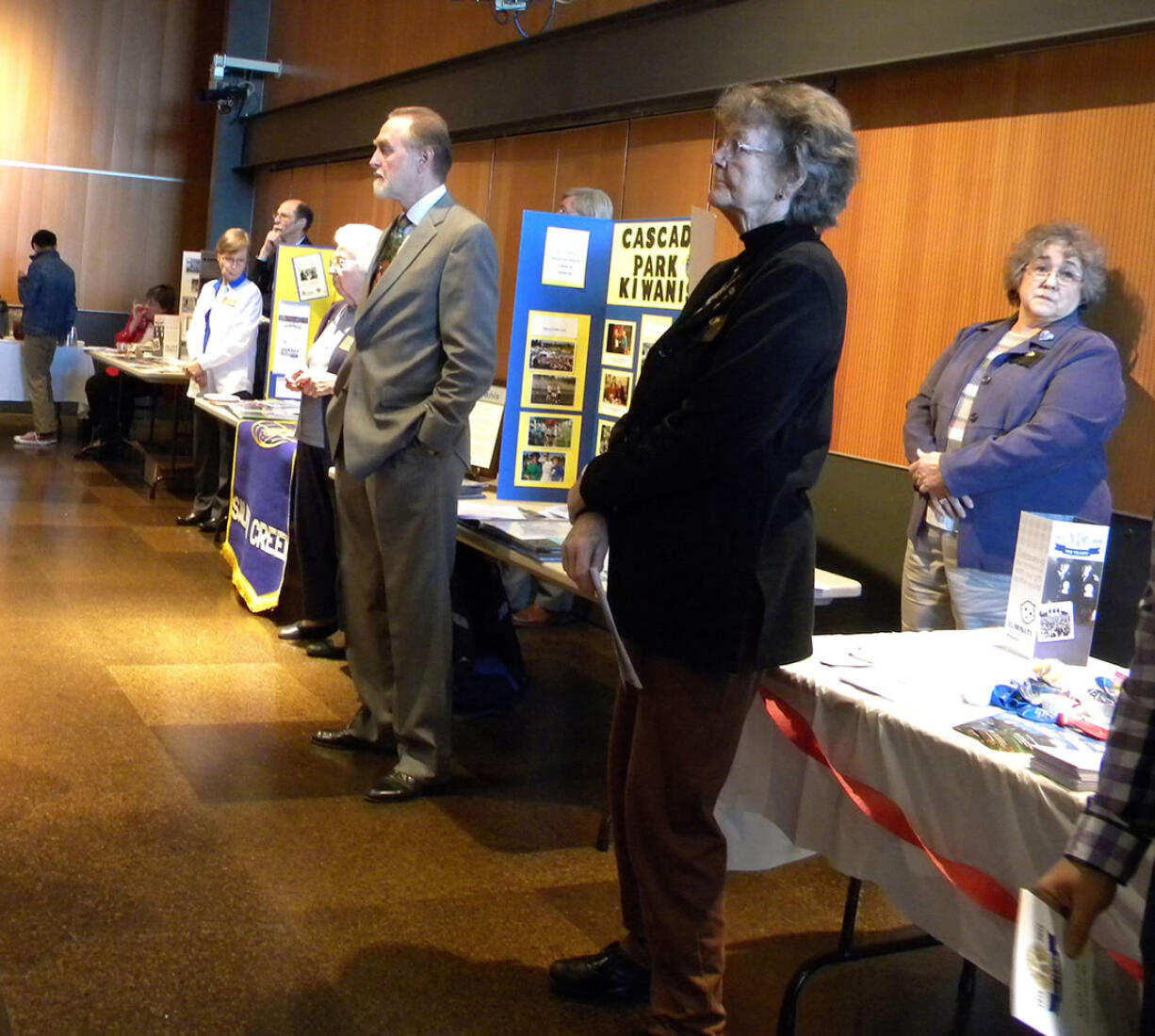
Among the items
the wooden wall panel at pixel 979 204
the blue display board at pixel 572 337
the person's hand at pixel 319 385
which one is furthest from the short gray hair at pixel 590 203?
the person's hand at pixel 319 385

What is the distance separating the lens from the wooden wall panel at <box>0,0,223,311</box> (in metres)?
11.9

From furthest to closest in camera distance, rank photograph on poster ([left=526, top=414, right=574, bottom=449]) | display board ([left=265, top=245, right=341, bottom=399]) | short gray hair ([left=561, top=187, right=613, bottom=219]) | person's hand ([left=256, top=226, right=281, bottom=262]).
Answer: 1. person's hand ([left=256, top=226, right=281, bottom=262])
2. display board ([left=265, top=245, right=341, bottom=399])
3. short gray hair ([left=561, top=187, right=613, bottom=219])
4. photograph on poster ([left=526, top=414, right=574, bottom=449])

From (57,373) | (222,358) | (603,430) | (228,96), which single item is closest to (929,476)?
(603,430)

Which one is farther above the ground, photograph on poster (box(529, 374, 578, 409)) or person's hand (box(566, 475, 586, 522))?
photograph on poster (box(529, 374, 578, 409))

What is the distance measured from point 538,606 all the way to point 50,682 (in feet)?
7.28

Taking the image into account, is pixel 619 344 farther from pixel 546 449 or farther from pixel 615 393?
pixel 546 449

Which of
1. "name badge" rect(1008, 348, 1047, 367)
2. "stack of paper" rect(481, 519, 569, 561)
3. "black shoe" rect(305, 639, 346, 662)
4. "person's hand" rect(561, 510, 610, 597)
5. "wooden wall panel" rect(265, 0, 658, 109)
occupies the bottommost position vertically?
"black shoe" rect(305, 639, 346, 662)

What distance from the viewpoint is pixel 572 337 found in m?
4.40

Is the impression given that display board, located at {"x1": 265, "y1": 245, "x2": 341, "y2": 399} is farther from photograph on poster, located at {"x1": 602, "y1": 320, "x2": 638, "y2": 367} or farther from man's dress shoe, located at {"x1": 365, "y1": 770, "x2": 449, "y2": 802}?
man's dress shoe, located at {"x1": 365, "y1": 770, "x2": 449, "y2": 802}

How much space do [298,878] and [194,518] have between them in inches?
188

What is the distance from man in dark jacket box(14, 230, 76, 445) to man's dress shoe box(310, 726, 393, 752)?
6.95 m

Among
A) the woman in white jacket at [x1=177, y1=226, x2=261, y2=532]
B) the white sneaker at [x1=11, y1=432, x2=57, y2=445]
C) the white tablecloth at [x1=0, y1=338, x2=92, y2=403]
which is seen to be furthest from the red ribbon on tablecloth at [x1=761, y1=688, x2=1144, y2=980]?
the white tablecloth at [x1=0, y1=338, x2=92, y2=403]

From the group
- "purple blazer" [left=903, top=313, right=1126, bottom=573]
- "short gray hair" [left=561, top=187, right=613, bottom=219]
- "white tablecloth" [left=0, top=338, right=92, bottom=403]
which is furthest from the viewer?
"white tablecloth" [left=0, top=338, right=92, bottom=403]

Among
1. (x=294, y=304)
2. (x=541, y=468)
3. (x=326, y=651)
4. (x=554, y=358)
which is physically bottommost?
(x=326, y=651)
